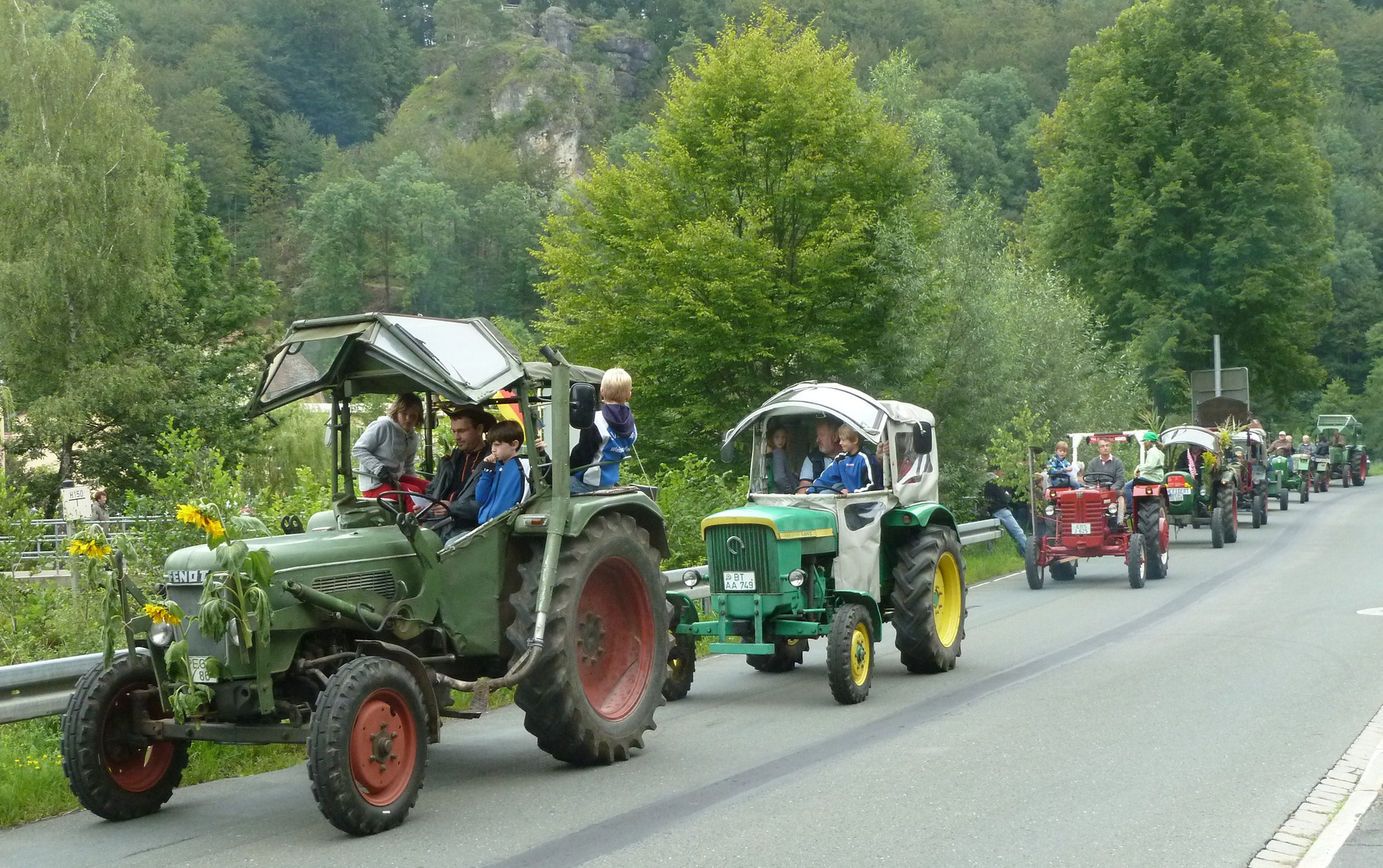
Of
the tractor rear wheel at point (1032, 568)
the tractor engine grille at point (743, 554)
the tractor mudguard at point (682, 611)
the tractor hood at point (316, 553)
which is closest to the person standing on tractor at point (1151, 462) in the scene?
the tractor rear wheel at point (1032, 568)

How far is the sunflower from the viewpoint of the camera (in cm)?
666

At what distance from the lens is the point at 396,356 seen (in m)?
7.57

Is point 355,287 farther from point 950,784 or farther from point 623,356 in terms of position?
point 950,784

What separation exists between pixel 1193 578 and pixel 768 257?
9.72 metres

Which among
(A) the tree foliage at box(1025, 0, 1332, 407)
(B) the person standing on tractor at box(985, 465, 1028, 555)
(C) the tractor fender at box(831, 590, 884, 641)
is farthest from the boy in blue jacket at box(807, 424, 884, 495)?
(A) the tree foliage at box(1025, 0, 1332, 407)

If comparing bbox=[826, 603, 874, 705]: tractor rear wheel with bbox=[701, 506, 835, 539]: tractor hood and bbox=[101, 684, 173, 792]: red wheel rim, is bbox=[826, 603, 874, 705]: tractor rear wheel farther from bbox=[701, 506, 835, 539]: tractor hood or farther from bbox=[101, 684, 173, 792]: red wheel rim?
bbox=[101, 684, 173, 792]: red wheel rim

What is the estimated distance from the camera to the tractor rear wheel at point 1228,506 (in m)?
25.8

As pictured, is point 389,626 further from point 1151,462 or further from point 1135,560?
point 1151,462

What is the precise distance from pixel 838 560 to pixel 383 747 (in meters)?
5.06

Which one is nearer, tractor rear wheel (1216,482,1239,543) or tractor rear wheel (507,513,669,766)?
tractor rear wheel (507,513,669,766)

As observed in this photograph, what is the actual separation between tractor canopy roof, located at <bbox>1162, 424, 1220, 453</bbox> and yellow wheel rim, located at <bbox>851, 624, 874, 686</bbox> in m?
17.9

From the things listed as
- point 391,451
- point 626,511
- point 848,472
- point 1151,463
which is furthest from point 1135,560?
point 391,451

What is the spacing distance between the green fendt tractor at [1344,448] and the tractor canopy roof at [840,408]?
42.6m

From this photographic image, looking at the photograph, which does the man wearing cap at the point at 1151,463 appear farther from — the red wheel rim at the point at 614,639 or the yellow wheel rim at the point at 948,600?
the red wheel rim at the point at 614,639
